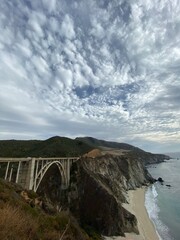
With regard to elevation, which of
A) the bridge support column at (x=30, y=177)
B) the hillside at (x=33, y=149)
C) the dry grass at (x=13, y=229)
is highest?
the hillside at (x=33, y=149)

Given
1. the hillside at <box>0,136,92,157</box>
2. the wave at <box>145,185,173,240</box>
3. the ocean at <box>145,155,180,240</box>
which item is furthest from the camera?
the hillside at <box>0,136,92,157</box>

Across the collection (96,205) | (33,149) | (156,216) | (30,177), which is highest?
(33,149)

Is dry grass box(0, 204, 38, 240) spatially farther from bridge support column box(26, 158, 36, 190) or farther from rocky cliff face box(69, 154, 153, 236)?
rocky cliff face box(69, 154, 153, 236)

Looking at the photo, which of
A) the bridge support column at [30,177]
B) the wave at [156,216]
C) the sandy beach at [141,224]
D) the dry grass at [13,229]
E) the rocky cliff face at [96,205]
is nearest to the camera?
the dry grass at [13,229]

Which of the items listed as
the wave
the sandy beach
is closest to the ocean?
the wave

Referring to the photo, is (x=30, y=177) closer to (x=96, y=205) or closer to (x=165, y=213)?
(x=96, y=205)

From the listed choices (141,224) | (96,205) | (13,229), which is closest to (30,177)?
(96,205)

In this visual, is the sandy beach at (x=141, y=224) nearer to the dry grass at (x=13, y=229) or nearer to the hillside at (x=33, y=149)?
the hillside at (x=33, y=149)

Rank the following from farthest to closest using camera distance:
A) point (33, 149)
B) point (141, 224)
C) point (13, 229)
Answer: point (33, 149) → point (141, 224) → point (13, 229)

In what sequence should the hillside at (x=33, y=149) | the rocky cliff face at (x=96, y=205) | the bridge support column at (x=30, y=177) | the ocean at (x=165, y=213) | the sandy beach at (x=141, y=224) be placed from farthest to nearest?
the hillside at (x=33, y=149) < the rocky cliff face at (x=96, y=205) < the ocean at (x=165, y=213) < the sandy beach at (x=141, y=224) < the bridge support column at (x=30, y=177)

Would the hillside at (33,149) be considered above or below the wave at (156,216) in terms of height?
above

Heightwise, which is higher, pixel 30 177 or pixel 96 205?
pixel 30 177

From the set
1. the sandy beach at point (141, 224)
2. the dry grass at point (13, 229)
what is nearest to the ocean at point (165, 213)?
the sandy beach at point (141, 224)
